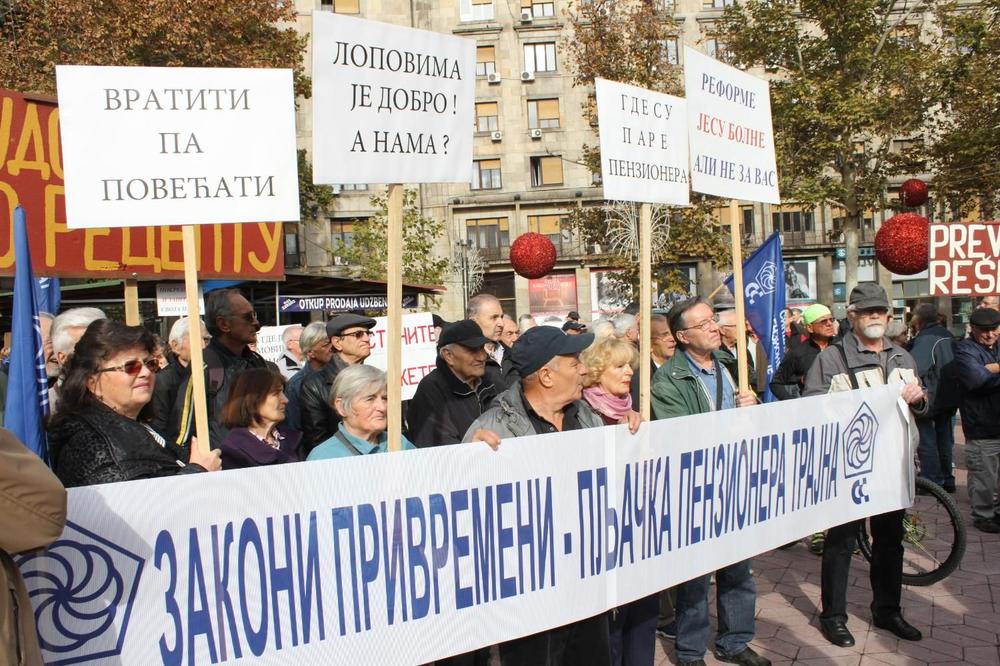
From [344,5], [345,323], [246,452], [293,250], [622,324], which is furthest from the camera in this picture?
[293,250]

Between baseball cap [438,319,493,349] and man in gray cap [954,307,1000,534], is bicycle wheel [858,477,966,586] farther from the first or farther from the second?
baseball cap [438,319,493,349]

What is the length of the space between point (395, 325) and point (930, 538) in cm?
480

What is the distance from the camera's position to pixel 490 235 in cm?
5050

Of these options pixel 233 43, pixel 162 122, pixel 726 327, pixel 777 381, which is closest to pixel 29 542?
pixel 162 122

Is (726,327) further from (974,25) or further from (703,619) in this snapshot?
(974,25)

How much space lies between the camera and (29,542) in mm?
2230

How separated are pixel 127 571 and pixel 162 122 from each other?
1.67m

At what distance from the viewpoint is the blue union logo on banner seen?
2736 mm

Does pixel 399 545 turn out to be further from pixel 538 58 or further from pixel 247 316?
pixel 538 58

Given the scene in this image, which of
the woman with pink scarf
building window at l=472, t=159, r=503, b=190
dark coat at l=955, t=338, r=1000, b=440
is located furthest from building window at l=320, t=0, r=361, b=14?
the woman with pink scarf

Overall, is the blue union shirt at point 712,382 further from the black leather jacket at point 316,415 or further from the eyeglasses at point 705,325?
the black leather jacket at point 316,415

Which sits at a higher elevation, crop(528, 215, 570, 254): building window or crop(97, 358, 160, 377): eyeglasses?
crop(528, 215, 570, 254): building window

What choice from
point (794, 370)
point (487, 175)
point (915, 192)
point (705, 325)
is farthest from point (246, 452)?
point (487, 175)

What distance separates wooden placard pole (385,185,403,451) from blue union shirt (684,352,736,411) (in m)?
1.96
